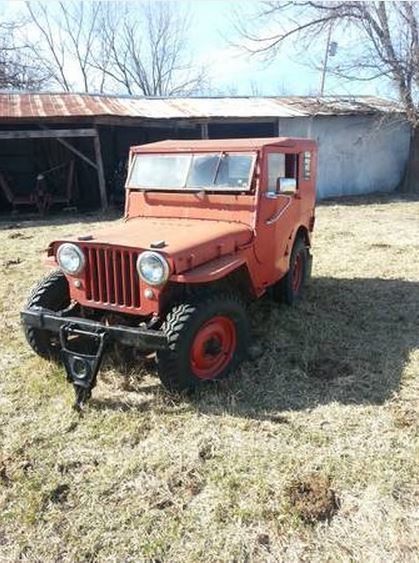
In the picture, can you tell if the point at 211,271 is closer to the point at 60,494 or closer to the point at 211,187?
the point at 211,187

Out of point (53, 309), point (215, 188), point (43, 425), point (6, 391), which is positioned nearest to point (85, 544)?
point (43, 425)

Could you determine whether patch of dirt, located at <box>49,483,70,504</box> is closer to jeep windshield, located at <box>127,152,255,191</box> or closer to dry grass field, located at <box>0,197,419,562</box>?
dry grass field, located at <box>0,197,419,562</box>

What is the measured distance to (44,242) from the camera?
9.91 metres

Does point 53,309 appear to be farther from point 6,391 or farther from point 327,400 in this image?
point 327,400

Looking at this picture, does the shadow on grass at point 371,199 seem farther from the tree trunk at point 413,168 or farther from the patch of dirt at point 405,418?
the patch of dirt at point 405,418

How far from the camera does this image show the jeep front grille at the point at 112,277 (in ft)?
12.2

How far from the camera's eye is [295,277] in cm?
610

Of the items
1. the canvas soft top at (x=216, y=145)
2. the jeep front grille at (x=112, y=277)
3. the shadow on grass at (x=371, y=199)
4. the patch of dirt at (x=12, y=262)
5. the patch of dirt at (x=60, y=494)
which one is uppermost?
the canvas soft top at (x=216, y=145)

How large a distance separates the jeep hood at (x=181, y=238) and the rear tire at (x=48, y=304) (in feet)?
1.70

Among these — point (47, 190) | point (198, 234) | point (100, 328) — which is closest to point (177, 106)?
point (47, 190)

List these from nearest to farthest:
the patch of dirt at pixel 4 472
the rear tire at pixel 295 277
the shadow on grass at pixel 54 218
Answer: the patch of dirt at pixel 4 472 < the rear tire at pixel 295 277 < the shadow on grass at pixel 54 218

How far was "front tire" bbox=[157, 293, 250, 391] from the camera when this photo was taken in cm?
357

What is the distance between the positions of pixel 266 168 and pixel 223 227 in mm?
714

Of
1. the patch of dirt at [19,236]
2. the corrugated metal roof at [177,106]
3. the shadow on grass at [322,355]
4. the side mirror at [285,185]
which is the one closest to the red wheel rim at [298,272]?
the shadow on grass at [322,355]
